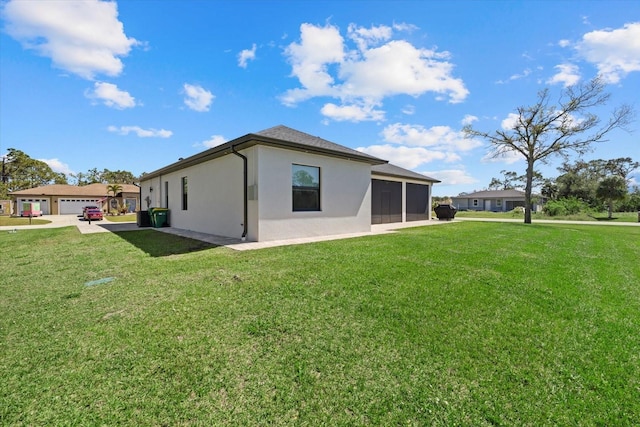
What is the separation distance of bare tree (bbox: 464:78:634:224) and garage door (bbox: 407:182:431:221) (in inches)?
212

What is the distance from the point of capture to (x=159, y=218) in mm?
13469

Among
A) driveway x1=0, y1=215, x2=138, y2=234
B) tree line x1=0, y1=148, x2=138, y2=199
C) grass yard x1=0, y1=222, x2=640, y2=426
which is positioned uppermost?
tree line x1=0, y1=148, x2=138, y2=199

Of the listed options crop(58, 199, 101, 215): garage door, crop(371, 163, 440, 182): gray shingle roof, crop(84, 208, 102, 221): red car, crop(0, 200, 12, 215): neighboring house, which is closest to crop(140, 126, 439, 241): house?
crop(371, 163, 440, 182): gray shingle roof

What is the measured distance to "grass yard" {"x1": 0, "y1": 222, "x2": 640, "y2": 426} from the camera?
1814mm

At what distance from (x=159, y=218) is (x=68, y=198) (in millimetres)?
26730

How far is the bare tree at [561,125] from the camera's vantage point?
53.6 feet

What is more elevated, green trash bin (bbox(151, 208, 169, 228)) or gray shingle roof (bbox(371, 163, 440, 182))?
gray shingle roof (bbox(371, 163, 440, 182))

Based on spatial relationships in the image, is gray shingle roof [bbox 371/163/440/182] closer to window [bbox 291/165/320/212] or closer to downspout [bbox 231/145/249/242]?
window [bbox 291/165/320/212]

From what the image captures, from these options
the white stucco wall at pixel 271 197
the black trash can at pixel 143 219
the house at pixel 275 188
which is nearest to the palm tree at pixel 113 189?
the black trash can at pixel 143 219

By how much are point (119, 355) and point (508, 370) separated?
320 centimetres

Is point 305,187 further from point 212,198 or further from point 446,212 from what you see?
point 446,212

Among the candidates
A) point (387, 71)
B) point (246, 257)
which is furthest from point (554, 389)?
point (387, 71)

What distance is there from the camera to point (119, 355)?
2.35 meters

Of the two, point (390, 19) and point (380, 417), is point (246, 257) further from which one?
point (390, 19)
